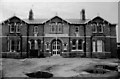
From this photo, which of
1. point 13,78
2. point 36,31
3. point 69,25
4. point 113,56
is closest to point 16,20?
point 36,31

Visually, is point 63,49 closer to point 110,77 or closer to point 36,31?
point 36,31

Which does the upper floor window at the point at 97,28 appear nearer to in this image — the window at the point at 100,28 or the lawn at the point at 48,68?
the window at the point at 100,28

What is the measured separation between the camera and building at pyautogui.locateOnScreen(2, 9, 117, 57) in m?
25.0

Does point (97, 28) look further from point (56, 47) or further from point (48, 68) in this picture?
point (48, 68)

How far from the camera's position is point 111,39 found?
25875mm

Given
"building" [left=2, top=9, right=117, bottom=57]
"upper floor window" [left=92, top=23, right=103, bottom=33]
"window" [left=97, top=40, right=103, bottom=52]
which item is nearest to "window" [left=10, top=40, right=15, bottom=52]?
"building" [left=2, top=9, right=117, bottom=57]

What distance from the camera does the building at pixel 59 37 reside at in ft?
81.9

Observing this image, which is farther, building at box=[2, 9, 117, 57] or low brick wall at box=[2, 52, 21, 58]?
building at box=[2, 9, 117, 57]

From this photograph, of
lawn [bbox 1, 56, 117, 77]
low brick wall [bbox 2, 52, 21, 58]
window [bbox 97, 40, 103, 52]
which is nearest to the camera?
lawn [bbox 1, 56, 117, 77]

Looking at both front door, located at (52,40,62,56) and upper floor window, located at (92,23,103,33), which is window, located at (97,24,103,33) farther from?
front door, located at (52,40,62,56)

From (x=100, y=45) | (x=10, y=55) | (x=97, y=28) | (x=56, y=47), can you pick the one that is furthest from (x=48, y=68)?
(x=97, y=28)

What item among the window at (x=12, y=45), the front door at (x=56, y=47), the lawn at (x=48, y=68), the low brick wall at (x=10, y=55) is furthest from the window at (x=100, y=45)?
the window at (x=12, y=45)

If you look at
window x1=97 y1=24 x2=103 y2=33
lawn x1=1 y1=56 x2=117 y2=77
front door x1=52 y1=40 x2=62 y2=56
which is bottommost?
lawn x1=1 y1=56 x2=117 y2=77

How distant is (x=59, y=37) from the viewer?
993 inches
